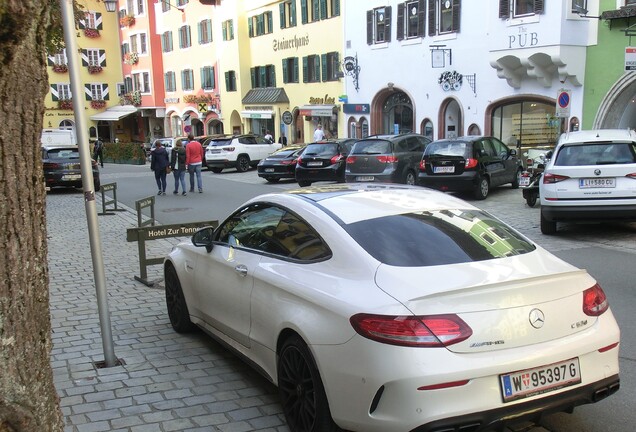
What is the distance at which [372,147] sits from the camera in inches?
703

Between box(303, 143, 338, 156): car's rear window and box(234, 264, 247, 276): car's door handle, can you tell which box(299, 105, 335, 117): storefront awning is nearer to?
box(303, 143, 338, 156): car's rear window

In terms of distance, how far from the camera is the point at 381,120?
103 feet

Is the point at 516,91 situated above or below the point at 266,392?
→ above

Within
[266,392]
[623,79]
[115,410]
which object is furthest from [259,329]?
[623,79]

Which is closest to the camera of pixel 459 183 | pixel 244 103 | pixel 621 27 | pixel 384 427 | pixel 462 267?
pixel 384 427

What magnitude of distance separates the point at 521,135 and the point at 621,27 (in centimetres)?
579

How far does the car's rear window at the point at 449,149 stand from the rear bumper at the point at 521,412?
42.3ft

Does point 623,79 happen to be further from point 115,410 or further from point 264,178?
point 115,410

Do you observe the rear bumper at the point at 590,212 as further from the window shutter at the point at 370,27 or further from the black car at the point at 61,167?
the window shutter at the point at 370,27

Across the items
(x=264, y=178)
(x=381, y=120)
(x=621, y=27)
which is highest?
(x=621, y=27)

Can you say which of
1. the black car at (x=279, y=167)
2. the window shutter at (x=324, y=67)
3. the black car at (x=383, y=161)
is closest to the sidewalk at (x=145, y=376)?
the black car at (x=383, y=161)

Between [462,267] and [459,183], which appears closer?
[462,267]

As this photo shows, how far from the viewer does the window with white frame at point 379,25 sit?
29194 mm

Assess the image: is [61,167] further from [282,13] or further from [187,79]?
[187,79]
